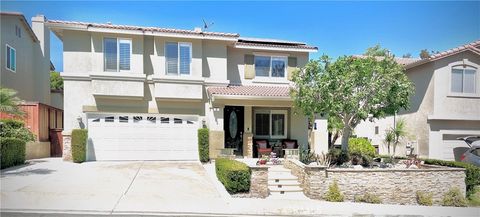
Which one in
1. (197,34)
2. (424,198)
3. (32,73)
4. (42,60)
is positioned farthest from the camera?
(42,60)

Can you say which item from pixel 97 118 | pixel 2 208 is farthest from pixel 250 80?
pixel 2 208

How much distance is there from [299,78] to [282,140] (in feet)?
16.5

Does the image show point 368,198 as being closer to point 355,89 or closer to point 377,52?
point 355,89

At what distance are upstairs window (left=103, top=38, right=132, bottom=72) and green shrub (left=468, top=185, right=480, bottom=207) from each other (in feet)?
54.1

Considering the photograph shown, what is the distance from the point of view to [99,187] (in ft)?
28.4

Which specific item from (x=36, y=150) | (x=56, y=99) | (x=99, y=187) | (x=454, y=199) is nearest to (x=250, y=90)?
(x=99, y=187)

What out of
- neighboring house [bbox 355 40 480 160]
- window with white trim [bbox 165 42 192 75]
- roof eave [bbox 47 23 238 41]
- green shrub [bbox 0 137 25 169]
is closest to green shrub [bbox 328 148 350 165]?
neighboring house [bbox 355 40 480 160]

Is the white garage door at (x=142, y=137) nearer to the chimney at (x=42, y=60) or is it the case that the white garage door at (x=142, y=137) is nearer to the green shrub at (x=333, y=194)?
the green shrub at (x=333, y=194)

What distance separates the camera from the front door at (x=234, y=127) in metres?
15.9

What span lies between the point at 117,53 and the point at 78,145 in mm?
5058

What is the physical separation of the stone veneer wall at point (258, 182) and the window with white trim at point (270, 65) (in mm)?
8432

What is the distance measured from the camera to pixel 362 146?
16328 millimetres

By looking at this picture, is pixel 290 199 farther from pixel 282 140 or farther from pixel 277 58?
pixel 277 58

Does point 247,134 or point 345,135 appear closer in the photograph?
point 345,135
